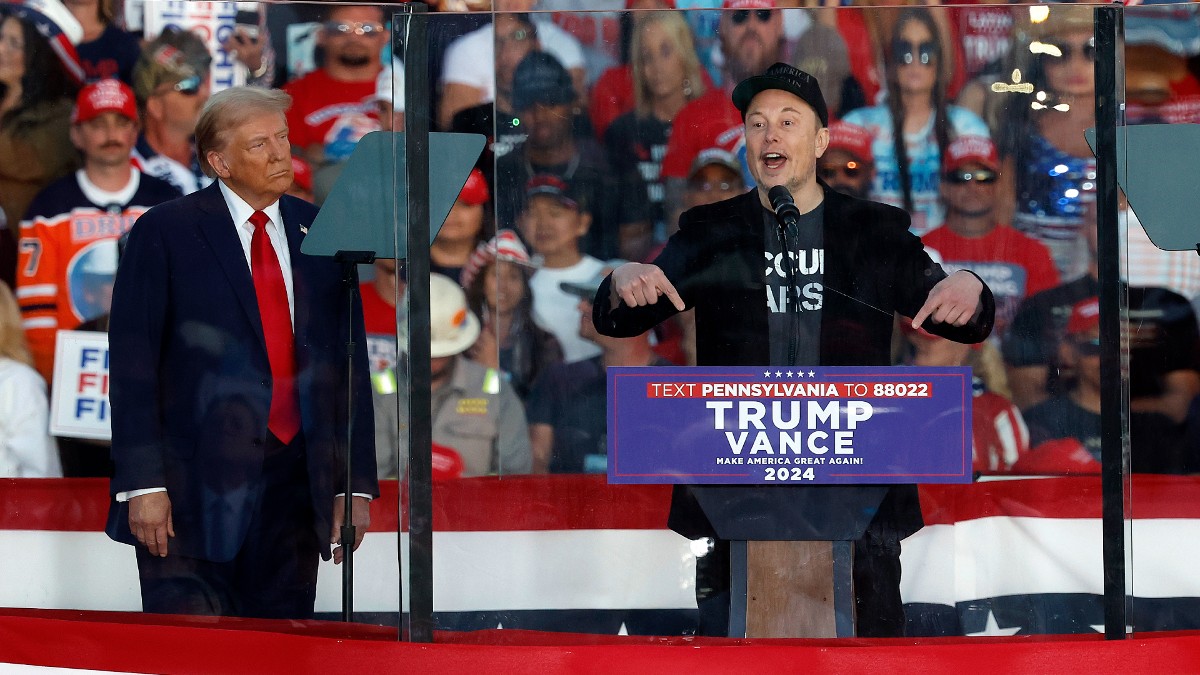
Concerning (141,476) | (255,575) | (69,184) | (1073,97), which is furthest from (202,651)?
(1073,97)

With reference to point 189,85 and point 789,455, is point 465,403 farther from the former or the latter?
point 189,85

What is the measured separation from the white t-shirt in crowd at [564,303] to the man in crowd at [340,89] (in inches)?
21.6

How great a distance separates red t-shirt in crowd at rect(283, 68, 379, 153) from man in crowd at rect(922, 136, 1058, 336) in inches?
53.4

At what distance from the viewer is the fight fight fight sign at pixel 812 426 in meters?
2.84

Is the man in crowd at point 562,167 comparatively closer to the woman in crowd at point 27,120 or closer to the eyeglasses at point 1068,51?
the eyeglasses at point 1068,51

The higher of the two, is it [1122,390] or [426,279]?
[426,279]

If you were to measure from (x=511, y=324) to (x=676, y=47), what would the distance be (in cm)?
75

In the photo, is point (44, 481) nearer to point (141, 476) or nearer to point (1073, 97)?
point (141, 476)

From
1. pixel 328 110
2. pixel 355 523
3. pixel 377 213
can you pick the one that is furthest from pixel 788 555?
pixel 328 110

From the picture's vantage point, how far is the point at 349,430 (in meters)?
3.04

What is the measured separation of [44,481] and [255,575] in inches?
24.2

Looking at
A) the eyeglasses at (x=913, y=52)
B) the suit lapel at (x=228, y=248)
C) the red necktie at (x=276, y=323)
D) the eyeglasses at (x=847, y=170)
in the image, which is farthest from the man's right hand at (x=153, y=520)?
the eyeglasses at (x=913, y=52)

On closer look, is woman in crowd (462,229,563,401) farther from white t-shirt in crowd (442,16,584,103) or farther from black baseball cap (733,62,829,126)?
black baseball cap (733,62,829,126)

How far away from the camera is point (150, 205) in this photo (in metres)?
3.07
